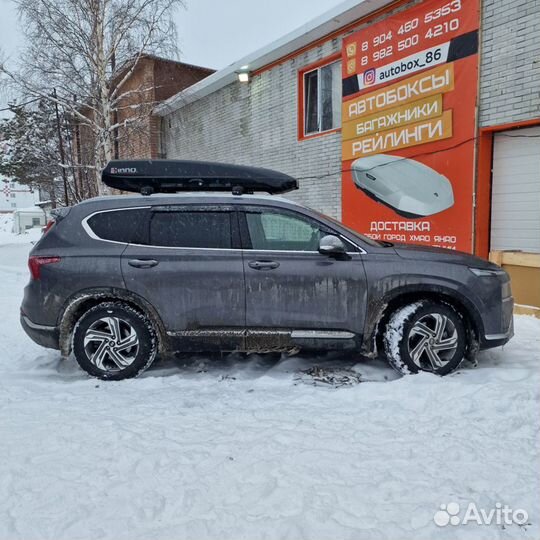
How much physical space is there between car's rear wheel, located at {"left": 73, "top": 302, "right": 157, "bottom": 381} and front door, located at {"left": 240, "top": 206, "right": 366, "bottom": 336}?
3.25 ft

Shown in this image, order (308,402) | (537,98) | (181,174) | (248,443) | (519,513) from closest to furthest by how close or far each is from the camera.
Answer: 1. (519,513)
2. (248,443)
3. (308,402)
4. (181,174)
5. (537,98)

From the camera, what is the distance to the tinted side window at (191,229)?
4043mm

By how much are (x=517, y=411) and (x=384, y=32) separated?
7076mm

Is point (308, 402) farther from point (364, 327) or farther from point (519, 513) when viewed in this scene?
point (519, 513)

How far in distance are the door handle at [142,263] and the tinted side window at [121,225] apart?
0.65 feet

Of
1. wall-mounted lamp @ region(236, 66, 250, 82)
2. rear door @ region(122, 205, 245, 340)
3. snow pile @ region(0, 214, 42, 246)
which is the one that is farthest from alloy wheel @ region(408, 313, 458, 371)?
snow pile @ region(0, 214, 42, 246)

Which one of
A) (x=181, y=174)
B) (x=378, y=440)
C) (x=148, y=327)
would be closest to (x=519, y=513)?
(x=378, y=440)

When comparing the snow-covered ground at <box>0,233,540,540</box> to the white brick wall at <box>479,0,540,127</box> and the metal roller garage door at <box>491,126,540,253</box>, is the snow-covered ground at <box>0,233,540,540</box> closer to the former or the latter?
the metal roller garage door at <box>491,126,540,253</box>

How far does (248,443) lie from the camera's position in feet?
9.12

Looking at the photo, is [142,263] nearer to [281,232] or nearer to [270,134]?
[281,232]

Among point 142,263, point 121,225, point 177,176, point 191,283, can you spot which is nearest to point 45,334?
point 142,263

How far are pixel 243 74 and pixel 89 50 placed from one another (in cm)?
529

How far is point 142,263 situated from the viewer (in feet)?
13.0

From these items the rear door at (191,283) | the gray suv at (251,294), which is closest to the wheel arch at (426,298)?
the gray suv at (251,294)
